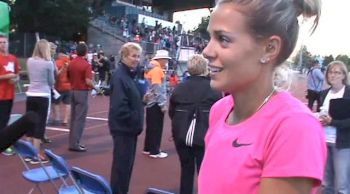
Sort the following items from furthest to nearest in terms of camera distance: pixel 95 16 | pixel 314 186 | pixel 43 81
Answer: pixel 95 16 → pixel 43 81 → pixel 314 186

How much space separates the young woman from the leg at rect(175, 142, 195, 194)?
4209 mm

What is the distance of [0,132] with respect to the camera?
2.93 ft

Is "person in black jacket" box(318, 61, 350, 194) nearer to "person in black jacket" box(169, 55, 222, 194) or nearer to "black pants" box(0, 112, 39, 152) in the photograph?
"person in black jacket" box(169, 55, 222, 194)

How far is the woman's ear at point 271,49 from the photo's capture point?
4.18 ft

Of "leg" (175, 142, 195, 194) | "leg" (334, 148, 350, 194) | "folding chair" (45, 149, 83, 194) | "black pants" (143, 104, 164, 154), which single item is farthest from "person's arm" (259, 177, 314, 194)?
"black pants" (143, 104, 164, 154)

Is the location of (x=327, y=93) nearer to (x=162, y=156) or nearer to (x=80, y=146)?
(x=162, y=156)

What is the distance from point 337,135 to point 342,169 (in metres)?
0.44

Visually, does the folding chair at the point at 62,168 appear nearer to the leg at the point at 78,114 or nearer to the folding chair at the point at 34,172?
the folding chair at the point at 34,172

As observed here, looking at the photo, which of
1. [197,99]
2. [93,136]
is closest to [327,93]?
[197,99]

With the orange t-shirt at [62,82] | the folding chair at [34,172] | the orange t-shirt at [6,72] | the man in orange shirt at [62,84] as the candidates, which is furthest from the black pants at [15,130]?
the orange t-shirt at [62,82]

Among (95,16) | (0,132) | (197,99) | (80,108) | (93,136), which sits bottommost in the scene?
(93,136)

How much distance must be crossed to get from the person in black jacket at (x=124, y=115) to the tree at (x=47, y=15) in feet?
105

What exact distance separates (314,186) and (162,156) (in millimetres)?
7284

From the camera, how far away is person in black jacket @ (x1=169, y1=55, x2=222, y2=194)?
5340 millimetres
